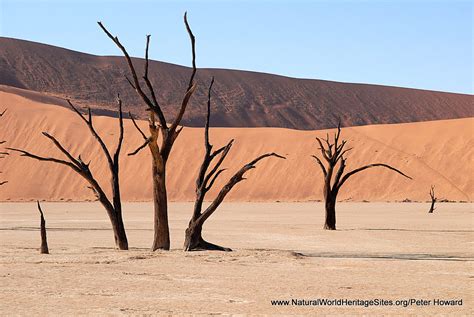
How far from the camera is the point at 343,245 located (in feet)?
68.5

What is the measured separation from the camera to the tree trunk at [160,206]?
1692 centimetres

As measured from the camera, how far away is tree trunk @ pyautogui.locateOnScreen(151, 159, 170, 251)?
55.5 ft

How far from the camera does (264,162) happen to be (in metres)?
71.2

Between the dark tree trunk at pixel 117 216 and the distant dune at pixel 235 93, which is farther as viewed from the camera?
the distant dune at pixel 235 93

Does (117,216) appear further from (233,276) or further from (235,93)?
(235,93)

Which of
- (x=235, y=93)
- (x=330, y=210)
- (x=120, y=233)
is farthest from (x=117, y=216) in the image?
(x=235, y=93)

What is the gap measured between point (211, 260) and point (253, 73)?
5416 inches

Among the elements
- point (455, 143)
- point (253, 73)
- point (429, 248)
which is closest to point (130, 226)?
point (429, 248)

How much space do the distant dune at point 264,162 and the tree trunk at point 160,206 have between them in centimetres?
4482

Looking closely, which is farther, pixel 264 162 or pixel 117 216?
pixel 264 162

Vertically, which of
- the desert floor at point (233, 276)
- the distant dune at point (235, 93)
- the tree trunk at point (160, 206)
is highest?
the distant dune at point (235, 93)

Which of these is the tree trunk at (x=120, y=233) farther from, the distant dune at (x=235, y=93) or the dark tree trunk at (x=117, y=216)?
the distant dune at (x=235, y=93)

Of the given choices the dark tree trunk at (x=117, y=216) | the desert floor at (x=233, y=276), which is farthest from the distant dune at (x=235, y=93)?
the dark tree trunk at (x=117, y=216)

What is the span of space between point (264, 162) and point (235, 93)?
70.5m
